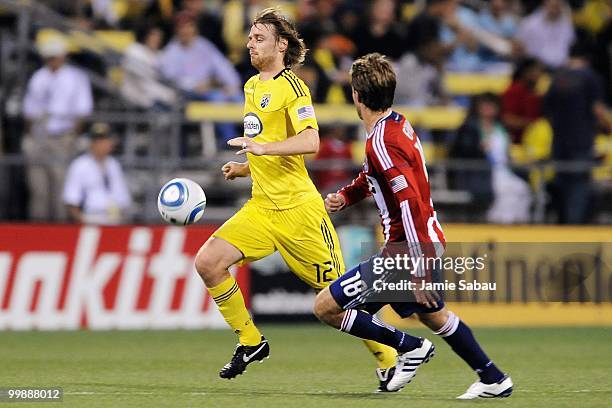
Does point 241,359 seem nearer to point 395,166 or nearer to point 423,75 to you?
point 395,166

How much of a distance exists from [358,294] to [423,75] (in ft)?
34.9

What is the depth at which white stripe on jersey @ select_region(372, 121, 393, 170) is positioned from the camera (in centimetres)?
793

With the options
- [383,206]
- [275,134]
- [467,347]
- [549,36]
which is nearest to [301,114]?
[275,134]

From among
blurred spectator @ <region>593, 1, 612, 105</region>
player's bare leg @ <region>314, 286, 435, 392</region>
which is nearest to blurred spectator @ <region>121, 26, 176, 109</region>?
blurred spectator @ <region>593, 1, 612, 105</region>

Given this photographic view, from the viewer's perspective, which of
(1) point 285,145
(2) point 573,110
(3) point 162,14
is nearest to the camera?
(1) point 285,145

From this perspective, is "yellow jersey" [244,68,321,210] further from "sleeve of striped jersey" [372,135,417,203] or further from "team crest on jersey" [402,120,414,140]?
"sleeve of striped jersey" [372,135,417,203]

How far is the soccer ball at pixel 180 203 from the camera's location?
915cm

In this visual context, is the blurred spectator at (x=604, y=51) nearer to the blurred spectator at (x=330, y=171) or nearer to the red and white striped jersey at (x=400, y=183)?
the blurred spectator at (x=330, y=171)

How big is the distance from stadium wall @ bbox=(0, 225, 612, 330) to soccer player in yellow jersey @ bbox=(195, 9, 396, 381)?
554 cm

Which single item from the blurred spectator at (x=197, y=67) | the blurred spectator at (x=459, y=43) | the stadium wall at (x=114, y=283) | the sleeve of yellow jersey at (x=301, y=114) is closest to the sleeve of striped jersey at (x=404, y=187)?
the sleeve of yellow jersey at (x=301, y=114)

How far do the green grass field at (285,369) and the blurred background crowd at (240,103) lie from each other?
72.4 inches

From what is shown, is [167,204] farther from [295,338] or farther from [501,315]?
[501,315]

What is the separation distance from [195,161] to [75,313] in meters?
2.20

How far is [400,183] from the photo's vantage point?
7910 mm
